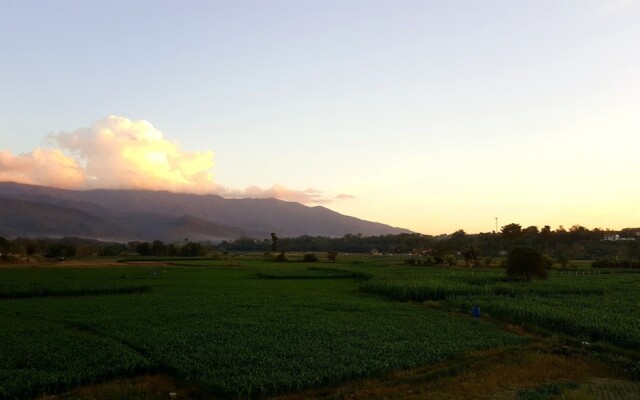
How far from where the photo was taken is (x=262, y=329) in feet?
92.8

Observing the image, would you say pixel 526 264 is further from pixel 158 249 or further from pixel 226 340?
pixel 158 249

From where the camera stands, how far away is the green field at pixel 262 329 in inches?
771

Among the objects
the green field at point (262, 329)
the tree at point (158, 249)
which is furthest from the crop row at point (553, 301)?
the tree at point (158, 249)

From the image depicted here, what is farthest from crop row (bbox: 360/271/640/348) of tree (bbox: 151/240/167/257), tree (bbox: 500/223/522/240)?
tree (bbox: 151/240/167/257)

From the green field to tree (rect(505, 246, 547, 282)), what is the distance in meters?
8.09

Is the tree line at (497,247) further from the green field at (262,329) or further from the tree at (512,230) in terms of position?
the green field at (262,329)

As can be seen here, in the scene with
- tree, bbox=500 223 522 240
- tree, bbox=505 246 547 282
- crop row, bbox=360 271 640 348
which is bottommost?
crop row, bbox=360 271 640 348

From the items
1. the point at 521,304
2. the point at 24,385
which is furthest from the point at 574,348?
the point at 24,385

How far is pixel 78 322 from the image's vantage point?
100 ft

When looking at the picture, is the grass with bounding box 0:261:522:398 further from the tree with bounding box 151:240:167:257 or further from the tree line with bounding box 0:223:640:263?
the tree with bounding box 151:240:167:257

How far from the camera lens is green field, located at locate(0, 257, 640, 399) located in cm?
1959

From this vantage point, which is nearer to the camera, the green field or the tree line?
the green field

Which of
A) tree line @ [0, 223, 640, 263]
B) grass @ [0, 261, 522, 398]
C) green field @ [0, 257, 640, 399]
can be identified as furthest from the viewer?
tree line @ [0, 223, 640, 263]

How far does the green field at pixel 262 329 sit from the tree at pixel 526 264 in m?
8.09
